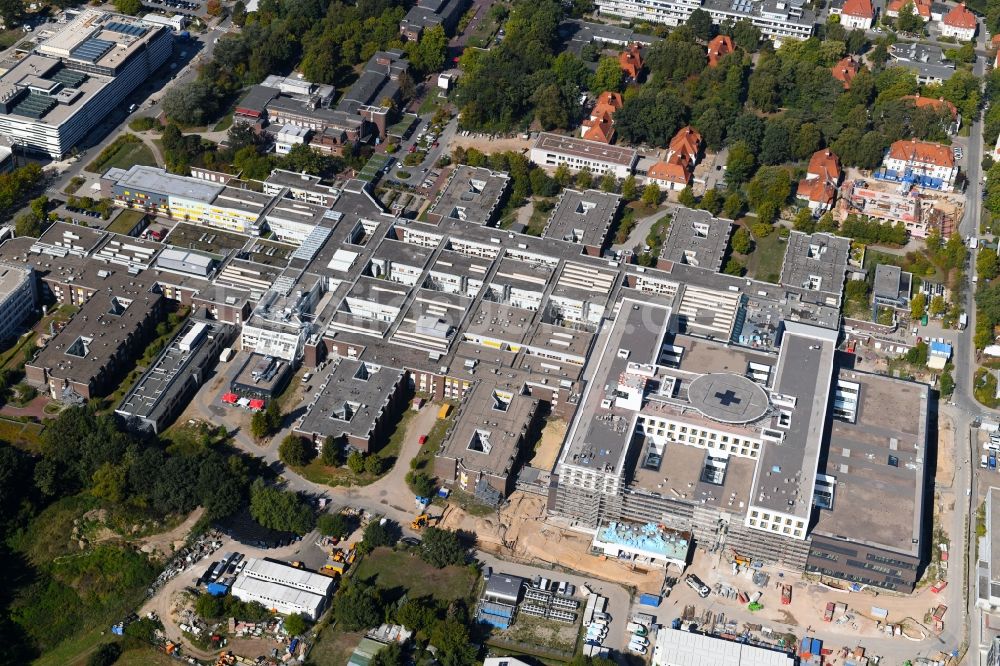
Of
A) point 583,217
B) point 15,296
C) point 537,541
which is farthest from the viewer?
point 583,217

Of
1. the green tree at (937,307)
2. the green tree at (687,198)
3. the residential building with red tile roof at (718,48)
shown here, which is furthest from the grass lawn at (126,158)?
the green tree at (937,307)

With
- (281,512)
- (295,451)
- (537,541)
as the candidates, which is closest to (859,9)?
(537,541)

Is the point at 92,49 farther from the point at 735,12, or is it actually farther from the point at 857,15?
the point at 857,15

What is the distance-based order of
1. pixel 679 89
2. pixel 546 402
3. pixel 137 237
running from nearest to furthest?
1. pixel 546 402
2. pixel 137 237
3. pixel 679 89

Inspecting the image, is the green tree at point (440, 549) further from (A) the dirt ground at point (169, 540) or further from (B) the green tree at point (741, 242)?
(B) the green tree at point (741, 242)

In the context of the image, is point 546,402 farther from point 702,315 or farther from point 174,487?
point 174,487

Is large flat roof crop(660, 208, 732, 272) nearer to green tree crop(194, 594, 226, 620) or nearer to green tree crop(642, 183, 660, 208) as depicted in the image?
green tree crop(642, 183, 660, 208)

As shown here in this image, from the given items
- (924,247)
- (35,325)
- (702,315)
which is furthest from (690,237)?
(35,325)
